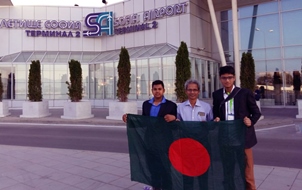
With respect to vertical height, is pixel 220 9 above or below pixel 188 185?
above

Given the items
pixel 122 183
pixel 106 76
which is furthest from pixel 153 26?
pixel 122 183

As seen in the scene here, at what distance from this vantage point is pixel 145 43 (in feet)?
90.0

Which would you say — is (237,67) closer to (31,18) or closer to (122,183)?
(122,183)

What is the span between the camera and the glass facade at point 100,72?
2473cm

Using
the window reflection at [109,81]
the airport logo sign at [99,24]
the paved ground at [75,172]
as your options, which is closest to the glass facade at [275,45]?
the window reflection at [109,81]

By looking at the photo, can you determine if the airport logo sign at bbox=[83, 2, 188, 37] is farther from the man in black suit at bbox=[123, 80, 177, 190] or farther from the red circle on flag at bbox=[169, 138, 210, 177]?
the red circle on flag at bbox=[169, 138, 210, 177]

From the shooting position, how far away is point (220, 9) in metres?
28.2

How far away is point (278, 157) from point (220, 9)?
2327 centimetres

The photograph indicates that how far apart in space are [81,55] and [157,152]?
28.3 meters

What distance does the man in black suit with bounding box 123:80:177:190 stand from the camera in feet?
14.0

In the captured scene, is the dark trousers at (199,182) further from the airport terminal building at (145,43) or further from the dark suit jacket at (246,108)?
the airport terminal building at (145,43)

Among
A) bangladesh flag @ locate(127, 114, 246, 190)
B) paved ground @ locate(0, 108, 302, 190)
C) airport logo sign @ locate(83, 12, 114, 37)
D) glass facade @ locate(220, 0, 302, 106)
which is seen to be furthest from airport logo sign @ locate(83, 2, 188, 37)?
bangladesh flag @ locate(127, 114, 246, 190)

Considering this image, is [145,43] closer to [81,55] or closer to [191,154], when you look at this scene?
[81,55]

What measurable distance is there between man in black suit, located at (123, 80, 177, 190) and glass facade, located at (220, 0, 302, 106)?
23.3 metres
